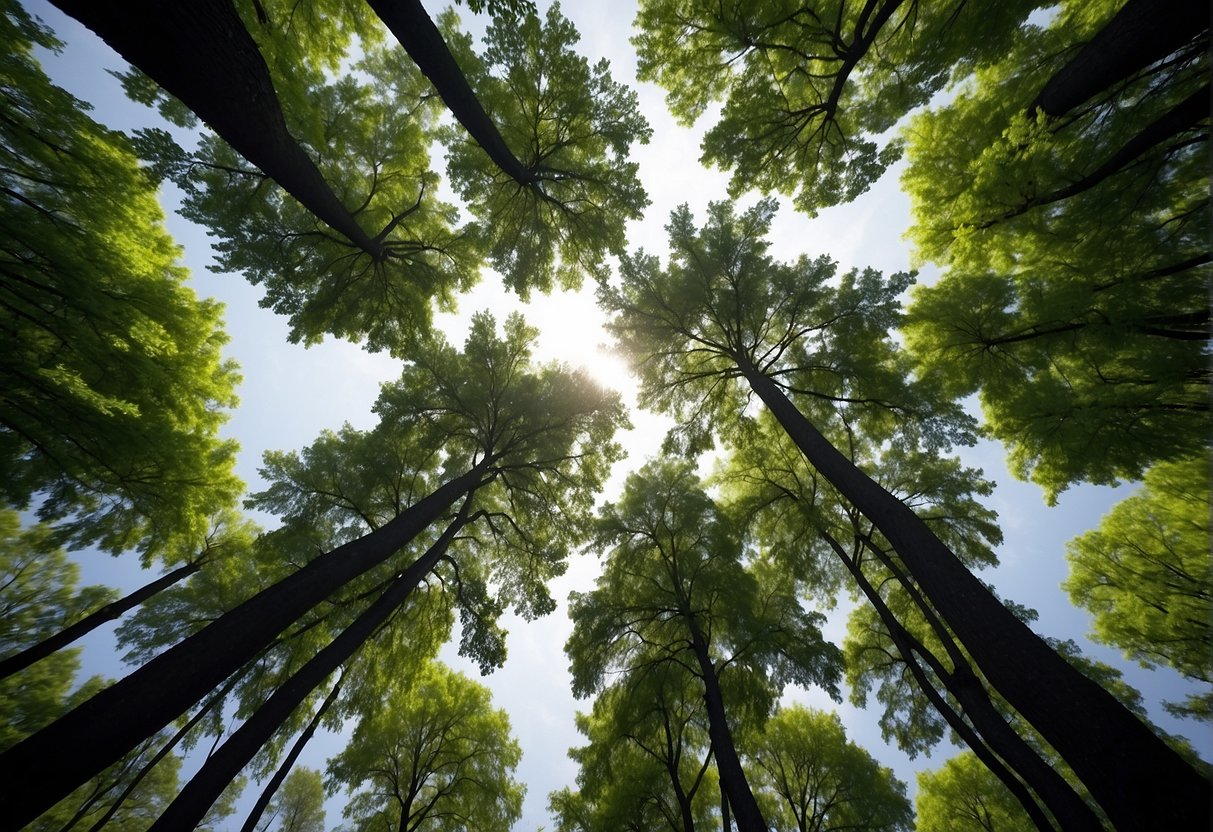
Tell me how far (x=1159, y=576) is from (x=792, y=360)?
11890 millimetres

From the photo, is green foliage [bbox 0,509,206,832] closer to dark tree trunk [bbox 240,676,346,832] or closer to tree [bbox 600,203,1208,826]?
dark tree trunk [bbox 240,676,346,832]

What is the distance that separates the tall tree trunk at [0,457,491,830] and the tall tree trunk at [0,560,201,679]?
7724 millimetres

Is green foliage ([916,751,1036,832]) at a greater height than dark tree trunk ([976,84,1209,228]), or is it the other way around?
dark tree trunk ([976,84,1209,228])

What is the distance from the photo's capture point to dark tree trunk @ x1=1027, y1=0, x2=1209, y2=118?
3.88 meters

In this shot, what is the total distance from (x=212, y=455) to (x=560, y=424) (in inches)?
335

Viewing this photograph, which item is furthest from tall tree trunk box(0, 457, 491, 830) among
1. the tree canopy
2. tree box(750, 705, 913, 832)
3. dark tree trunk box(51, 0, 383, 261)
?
tree box(750, 705, 913, 832)

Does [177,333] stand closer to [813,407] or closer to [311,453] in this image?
[311,453]

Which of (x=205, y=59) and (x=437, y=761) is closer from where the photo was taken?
(x=205, y=59)

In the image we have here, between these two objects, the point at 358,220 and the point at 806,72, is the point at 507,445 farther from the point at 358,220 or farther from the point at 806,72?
the point at 806,72

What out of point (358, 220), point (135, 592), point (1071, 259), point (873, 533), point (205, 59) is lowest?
point (135, 592)

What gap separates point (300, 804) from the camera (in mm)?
22047

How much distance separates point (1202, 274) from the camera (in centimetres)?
563

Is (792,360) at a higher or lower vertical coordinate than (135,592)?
higher

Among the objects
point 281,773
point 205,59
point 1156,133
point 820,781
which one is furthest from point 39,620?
point 1156,133
